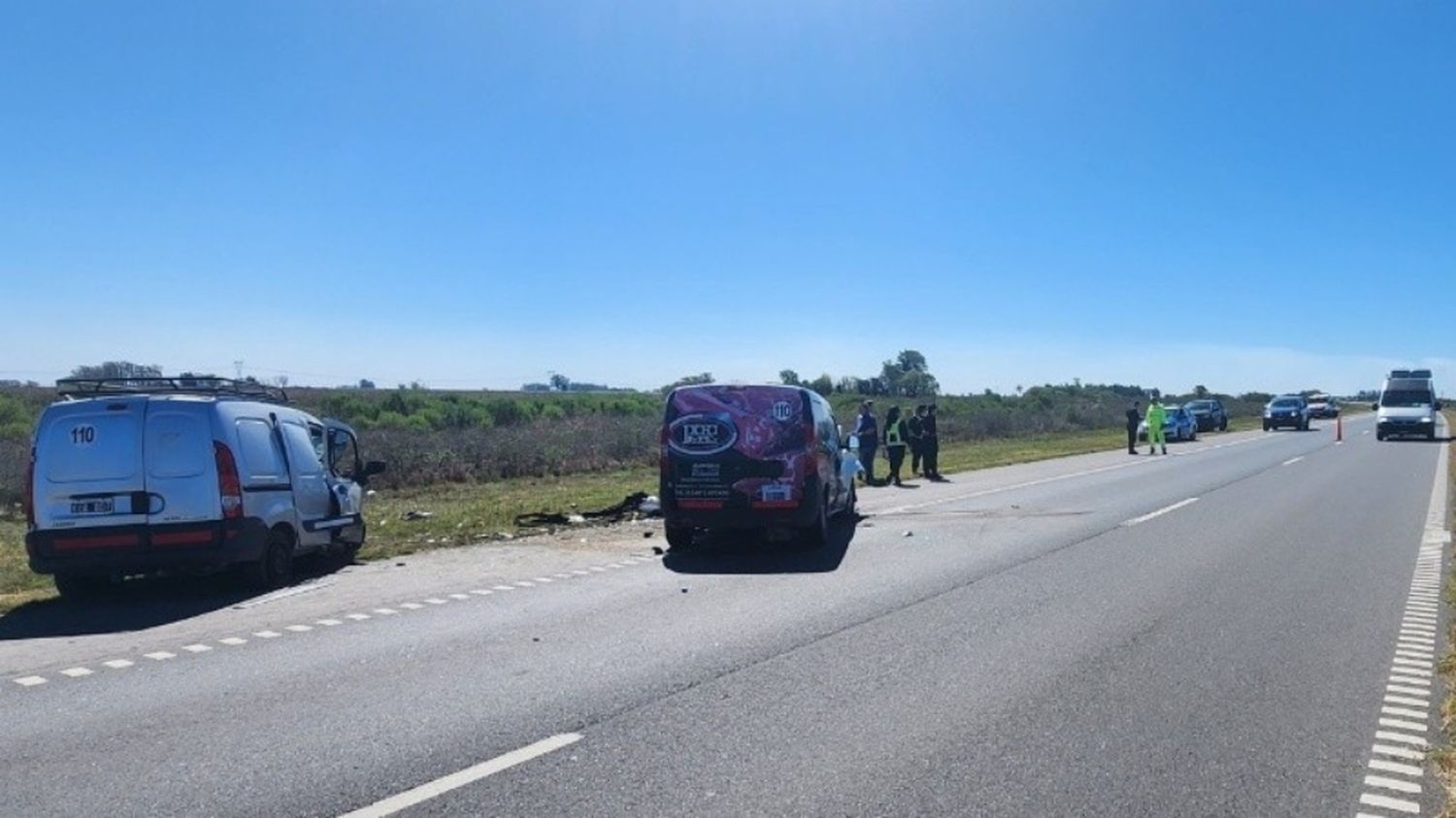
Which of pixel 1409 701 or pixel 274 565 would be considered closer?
pixel 1409 701

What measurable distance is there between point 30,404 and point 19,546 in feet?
90.4

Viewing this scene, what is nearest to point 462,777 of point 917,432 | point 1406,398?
point 917,432

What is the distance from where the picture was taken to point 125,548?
10711 mm

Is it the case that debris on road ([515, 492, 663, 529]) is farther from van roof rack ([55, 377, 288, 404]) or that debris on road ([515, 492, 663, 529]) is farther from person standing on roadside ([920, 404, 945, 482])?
person standing on roadside ([920, 404, 945, 482])

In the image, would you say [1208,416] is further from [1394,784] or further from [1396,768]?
[1394,784]

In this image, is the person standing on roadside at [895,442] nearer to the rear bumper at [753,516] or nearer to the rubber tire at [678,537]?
the rubber tire at [678,537]

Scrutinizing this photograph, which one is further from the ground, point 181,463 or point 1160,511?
point 181,463

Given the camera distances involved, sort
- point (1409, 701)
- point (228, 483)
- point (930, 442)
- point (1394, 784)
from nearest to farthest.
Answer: point (1394, 784) → point (1409, 701) → point (228, 483) → point (930, 442)

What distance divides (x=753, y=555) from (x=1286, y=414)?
178 feet

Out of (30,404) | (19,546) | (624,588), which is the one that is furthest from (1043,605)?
(30,404)

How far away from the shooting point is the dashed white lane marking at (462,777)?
4996 mm

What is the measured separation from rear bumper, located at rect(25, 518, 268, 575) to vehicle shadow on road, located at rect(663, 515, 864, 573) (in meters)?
4.67

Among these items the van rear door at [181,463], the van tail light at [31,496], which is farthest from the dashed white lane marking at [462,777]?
the van tail light at [31,496]

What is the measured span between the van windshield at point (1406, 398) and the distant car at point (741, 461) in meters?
40.3
